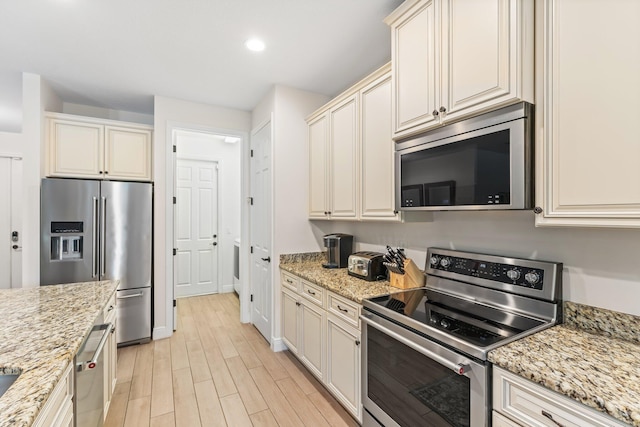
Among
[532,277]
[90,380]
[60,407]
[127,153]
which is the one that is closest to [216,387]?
[90,380]

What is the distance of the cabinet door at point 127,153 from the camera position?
3.23m

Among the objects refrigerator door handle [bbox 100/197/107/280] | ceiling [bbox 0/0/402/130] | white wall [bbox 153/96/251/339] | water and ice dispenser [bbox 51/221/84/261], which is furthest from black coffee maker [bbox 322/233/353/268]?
water and ice dispenser [bbox 51/221/84/261]

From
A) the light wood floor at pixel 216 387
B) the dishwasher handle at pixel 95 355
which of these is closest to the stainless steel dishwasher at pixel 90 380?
the dishwasher handle at pixel 95 355

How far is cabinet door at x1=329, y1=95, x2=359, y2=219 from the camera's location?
2359 millimetres

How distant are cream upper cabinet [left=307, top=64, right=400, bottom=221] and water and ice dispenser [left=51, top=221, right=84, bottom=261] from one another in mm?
2303

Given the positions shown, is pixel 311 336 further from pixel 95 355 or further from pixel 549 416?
pixel 549 416

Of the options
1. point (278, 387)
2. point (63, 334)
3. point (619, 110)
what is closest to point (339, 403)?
point (278, 387)

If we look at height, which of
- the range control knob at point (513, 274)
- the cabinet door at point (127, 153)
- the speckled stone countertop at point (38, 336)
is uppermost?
the cabinet door at point (127, 153)

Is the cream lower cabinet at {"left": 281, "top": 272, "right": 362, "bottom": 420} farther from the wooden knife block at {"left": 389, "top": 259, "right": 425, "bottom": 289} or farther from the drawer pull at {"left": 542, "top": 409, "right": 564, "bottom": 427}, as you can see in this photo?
the drawer pull at {"left": 542, "top": 409, "right": 564, "bottom": 427}

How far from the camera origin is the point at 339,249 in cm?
271

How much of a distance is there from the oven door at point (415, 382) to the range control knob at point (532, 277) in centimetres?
56

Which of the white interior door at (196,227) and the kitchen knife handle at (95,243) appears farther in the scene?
the white interior door at (196,227)

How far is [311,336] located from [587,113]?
213 centimetres

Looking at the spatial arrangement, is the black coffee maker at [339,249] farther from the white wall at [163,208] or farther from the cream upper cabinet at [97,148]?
the cream upper cabinet at [97,148]
